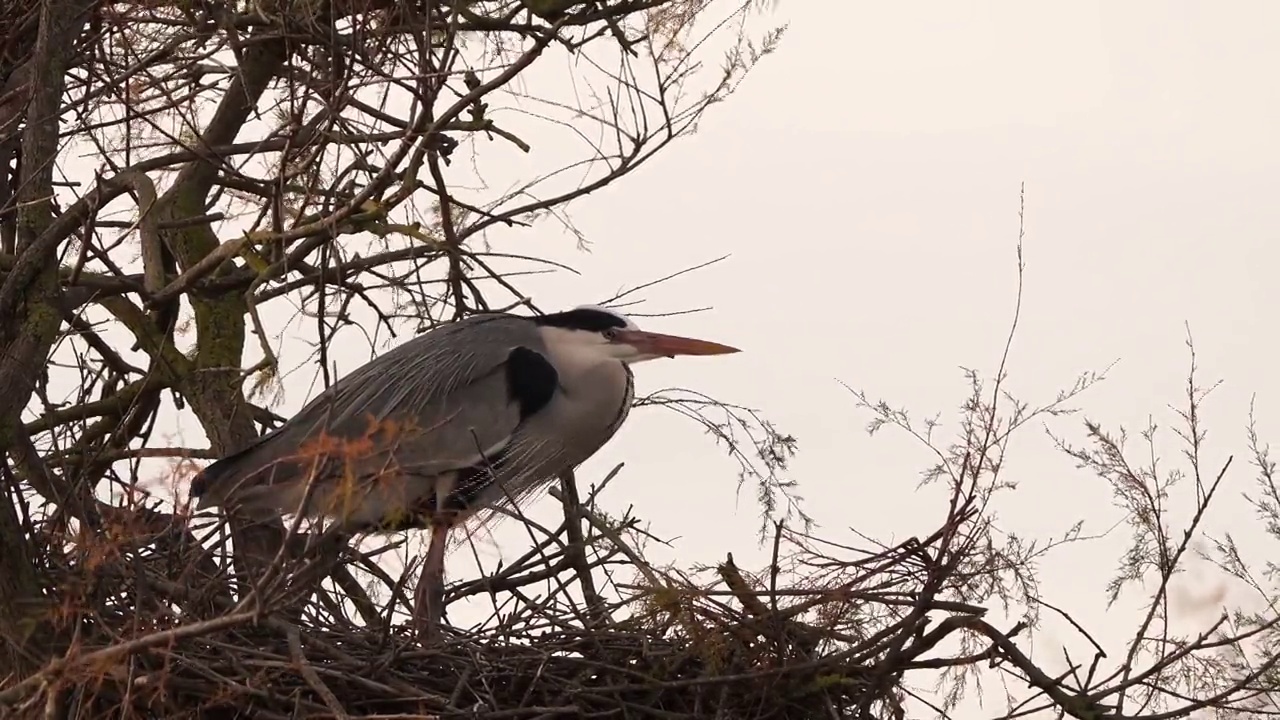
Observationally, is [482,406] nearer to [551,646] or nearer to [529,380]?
[529,380]

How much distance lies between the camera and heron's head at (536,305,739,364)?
455cm

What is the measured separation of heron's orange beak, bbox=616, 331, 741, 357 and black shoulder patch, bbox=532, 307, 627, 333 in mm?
36

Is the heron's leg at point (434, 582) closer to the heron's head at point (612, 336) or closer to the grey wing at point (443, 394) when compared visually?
the grey wing at point (443, 394)

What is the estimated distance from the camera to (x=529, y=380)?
4.52m

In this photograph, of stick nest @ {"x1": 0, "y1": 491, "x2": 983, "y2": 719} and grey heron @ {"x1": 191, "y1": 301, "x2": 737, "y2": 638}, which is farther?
grey heron @ {"x1": 191, "y1": 301, "x2": 737, "y2": 638}

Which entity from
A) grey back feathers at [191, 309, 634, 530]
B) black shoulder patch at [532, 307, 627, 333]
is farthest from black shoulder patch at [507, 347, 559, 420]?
black shoulder patch at [532, 307, 627, 333]

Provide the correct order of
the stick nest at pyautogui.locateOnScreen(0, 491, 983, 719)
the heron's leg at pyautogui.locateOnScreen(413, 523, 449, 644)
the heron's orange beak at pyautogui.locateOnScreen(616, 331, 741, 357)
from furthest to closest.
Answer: the heron's orange beak at pyautogui.locateOnScreen(616, 331, 741, 357), the heron's leg at pyautogui.locateOnScreen(413, 523, 449, 644), the stick nest at pyautogui.locateOnScreen(0, 491, 983, 719)

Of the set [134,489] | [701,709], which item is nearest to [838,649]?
[701,709]

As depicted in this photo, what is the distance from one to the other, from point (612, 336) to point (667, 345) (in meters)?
0.16

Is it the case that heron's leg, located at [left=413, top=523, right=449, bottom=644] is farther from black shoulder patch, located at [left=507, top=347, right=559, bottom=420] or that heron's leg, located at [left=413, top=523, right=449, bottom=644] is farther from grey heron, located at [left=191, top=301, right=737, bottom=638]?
black shoulder patch, located at [left=507, top=347, right=559, bottom=420]

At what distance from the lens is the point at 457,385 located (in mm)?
4484

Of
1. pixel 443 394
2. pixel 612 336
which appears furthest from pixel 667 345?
pixel 443 394

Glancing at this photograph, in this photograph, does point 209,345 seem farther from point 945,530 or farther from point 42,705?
point 945,530

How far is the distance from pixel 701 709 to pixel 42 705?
1238 millimetres
